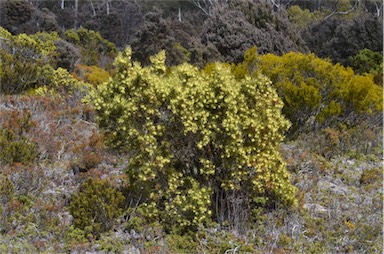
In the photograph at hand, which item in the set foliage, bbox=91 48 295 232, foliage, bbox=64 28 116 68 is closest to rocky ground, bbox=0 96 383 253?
foliage, bbox=91 48 295 232

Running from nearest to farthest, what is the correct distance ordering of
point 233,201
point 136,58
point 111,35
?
point 233,201
point 136,58
point 111,35

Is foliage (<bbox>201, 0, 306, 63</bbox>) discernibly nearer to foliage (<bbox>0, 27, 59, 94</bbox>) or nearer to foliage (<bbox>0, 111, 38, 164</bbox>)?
foliage (<bbox>0, 27, 59, 94</bbox>)

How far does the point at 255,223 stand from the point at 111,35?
70.8 feet

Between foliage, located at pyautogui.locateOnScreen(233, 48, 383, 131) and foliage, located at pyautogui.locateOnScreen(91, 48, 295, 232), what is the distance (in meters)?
2.77

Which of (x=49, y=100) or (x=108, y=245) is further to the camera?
(x=49, y=100)

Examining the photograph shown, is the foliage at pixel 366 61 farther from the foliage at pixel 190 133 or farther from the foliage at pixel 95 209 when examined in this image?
the foliage at pixel 95 209

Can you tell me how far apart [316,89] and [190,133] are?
3.61m

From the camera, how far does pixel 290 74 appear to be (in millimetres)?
7594

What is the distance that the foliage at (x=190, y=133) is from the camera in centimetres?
424

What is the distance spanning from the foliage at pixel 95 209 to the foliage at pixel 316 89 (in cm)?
366

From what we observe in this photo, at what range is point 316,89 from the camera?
734 centimetres

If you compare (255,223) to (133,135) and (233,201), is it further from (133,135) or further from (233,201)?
(133,135)

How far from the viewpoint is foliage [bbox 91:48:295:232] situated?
4.24 m

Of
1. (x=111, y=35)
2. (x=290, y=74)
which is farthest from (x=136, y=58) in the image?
(x=111, y=35)
